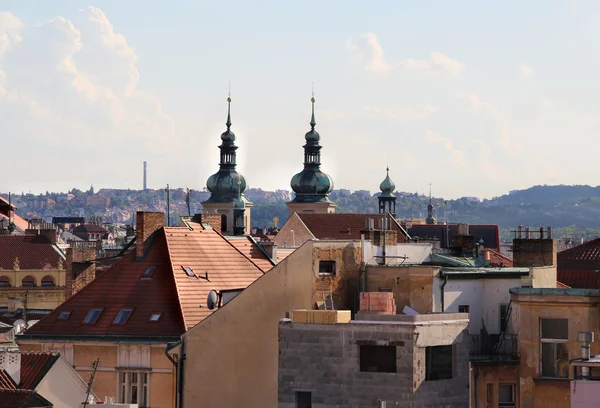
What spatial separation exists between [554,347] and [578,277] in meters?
35.0

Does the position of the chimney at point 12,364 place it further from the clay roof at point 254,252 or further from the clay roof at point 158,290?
the clay roof at point 254,252

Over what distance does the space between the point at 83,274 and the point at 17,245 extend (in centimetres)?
7293

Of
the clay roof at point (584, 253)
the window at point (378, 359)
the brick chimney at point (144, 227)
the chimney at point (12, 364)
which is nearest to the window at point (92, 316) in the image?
the brick chimney at point (144, 227)

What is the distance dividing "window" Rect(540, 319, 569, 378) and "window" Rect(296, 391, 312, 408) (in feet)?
18.3

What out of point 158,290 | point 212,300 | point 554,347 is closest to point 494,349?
point 554,347

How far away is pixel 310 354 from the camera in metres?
46.8

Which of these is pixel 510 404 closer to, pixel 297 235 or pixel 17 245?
pixel 297 235

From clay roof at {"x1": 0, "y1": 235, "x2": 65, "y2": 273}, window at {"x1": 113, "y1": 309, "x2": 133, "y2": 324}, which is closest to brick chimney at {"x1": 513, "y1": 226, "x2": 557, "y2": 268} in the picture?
window at {"x1": 113, "y1": 309, "x2": 133, "y2": 324}

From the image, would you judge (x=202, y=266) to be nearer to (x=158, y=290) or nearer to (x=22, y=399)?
(x=158, y=290)

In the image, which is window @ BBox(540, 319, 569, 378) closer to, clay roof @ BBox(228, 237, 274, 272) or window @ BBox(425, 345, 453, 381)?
window @ BBox(425, 345, 453, 381)

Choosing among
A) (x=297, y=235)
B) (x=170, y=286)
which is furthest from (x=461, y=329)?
(x=297, y=235)

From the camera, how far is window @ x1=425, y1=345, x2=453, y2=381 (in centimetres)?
4600

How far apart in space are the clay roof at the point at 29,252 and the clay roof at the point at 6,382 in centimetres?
10216

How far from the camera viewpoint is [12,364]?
4631 cm
